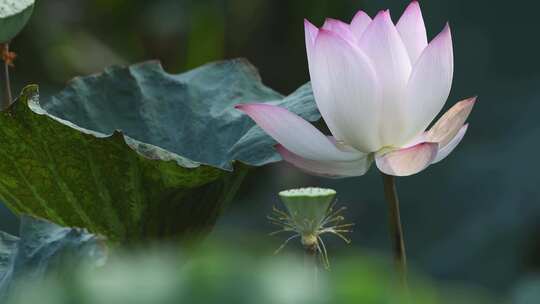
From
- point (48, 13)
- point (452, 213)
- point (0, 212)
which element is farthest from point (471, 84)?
point (48, 13)

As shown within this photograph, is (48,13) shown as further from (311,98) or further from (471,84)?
(311,98)

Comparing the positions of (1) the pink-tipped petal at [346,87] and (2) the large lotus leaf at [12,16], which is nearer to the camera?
(1) the pink-tipped petal at [346,87]

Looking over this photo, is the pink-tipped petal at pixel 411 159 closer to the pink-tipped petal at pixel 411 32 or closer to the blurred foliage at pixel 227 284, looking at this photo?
the pink-tipped petal at pixel 411 32

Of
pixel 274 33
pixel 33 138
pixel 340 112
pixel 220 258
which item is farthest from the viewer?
pixel 274 33

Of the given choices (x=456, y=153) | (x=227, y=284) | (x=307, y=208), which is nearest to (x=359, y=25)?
(x=307, y=208)

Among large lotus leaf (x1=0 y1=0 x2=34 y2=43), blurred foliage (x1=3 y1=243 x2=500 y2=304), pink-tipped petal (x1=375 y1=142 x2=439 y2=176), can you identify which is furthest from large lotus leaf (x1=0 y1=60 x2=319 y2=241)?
blurred foliage (x1=3 y1=243 x2=500 y2=304)

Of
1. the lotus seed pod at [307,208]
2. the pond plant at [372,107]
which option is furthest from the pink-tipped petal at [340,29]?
the lotus seed pod at [307,208]

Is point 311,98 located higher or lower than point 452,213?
lower
